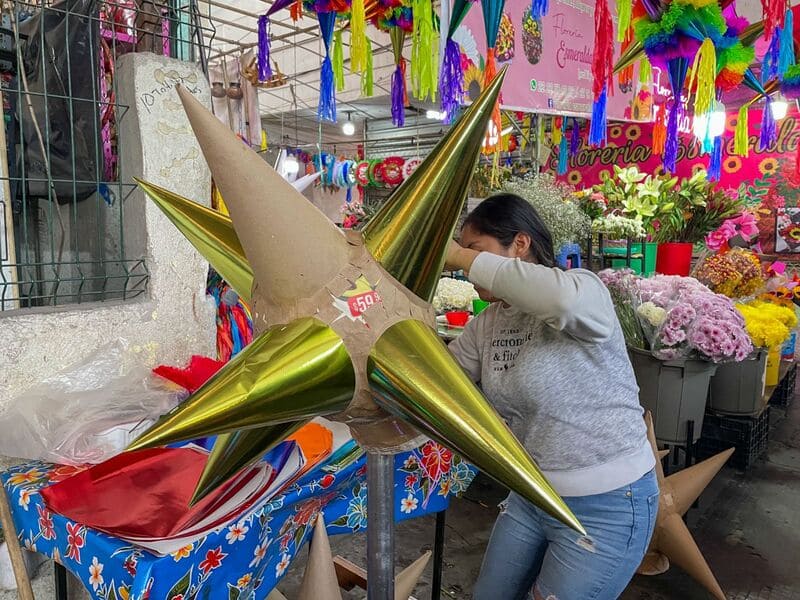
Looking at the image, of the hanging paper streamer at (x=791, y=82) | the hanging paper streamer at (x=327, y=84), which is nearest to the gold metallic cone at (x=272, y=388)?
the hanging paper streamer at (x=327, y=84)

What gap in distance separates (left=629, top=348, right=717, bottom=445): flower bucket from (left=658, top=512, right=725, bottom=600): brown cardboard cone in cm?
64

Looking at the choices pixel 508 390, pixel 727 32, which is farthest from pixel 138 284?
pixel 727 32

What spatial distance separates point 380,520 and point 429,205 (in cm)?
41

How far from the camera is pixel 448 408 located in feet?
1.65

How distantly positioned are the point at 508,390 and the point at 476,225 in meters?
0.37

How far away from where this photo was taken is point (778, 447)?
3.88 meters

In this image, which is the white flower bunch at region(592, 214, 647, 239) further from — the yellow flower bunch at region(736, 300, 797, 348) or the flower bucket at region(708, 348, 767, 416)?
the flower bucket at region(708, 348, 767, 416)

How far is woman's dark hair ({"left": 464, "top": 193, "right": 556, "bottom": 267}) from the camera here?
1.27 m

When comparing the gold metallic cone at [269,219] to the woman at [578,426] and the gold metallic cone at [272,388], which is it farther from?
the woman at [578,426]

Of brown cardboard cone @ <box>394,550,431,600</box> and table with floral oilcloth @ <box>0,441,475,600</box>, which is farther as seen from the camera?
brown cardboard cone @ <box>394,550,431,600</box>

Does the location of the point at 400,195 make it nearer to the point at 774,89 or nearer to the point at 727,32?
the point at 727,32

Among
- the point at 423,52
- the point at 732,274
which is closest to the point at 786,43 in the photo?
the point at 732,274

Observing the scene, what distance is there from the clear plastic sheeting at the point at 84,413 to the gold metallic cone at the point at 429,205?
40.0 inches

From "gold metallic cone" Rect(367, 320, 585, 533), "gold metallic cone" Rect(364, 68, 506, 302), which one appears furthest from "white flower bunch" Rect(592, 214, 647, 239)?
"gold metallic cone" Rect(367, 320, 585, 533)
